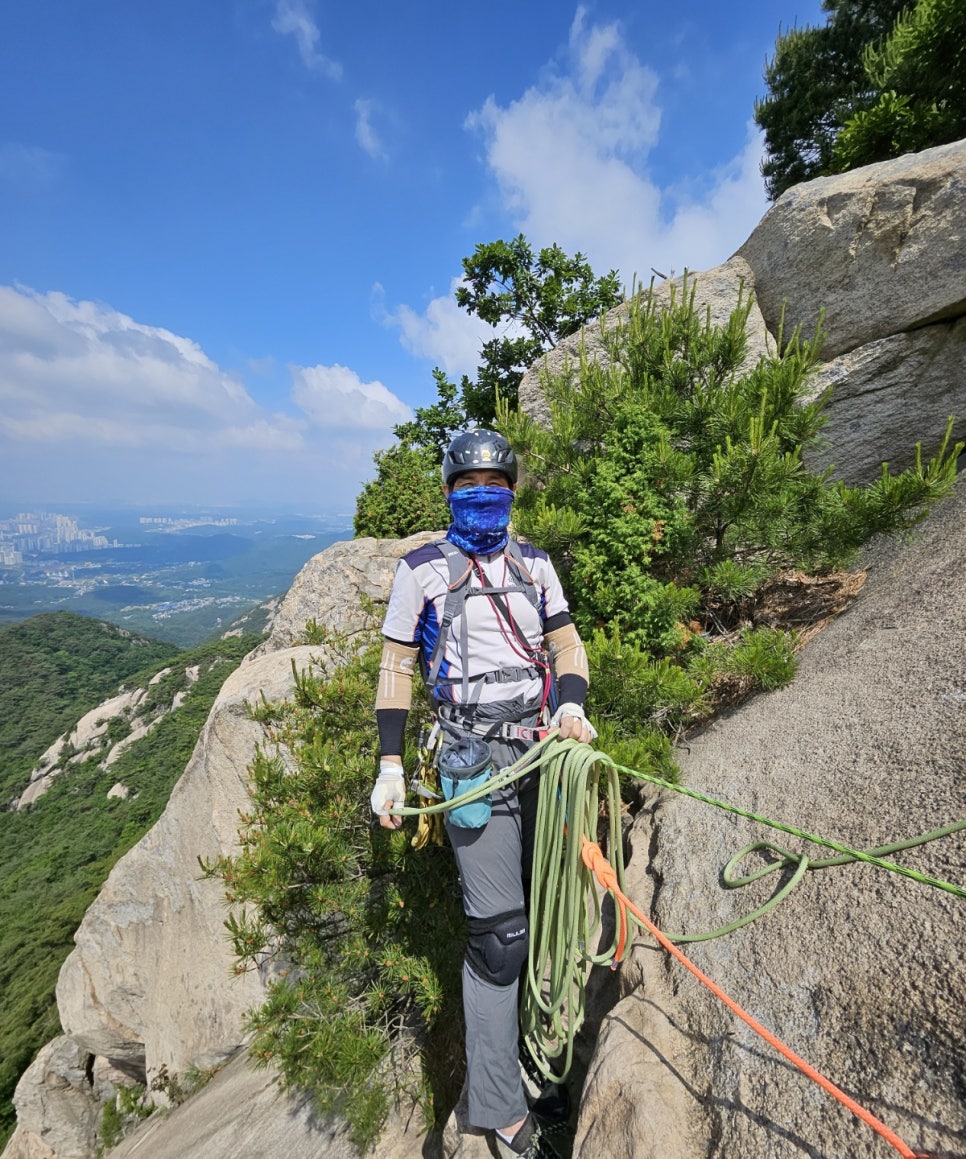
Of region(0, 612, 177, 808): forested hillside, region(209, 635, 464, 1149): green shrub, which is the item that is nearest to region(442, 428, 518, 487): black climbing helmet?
region(209, 635, 464, 1149): green shrub

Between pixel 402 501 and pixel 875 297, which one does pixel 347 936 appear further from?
pixel 875 297

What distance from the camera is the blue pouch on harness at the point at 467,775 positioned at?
2.36 meters

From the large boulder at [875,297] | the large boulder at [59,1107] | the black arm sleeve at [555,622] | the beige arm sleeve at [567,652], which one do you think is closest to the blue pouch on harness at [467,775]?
the beige arm sleeve at [567,652]

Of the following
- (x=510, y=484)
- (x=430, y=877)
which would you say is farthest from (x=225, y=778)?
(x=510, y=484)

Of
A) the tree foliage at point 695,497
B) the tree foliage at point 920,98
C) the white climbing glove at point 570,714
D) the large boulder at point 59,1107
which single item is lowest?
the large boulder at point 59,1107

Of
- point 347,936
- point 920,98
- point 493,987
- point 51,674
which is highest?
point 920,98

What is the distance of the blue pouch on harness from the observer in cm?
236

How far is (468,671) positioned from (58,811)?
51.6 m

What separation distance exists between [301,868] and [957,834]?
3169 millimetres

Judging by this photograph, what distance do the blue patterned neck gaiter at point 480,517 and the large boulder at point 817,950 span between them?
1.86 meters

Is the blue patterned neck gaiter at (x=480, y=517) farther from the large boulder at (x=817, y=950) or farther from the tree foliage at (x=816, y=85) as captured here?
the tree foliage at (x=816, y=85)

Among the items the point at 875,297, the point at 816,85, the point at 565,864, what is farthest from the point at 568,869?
the point at 816,85

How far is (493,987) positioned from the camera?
244cm

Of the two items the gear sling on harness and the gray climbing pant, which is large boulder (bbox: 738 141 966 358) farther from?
the gray climbing pant
